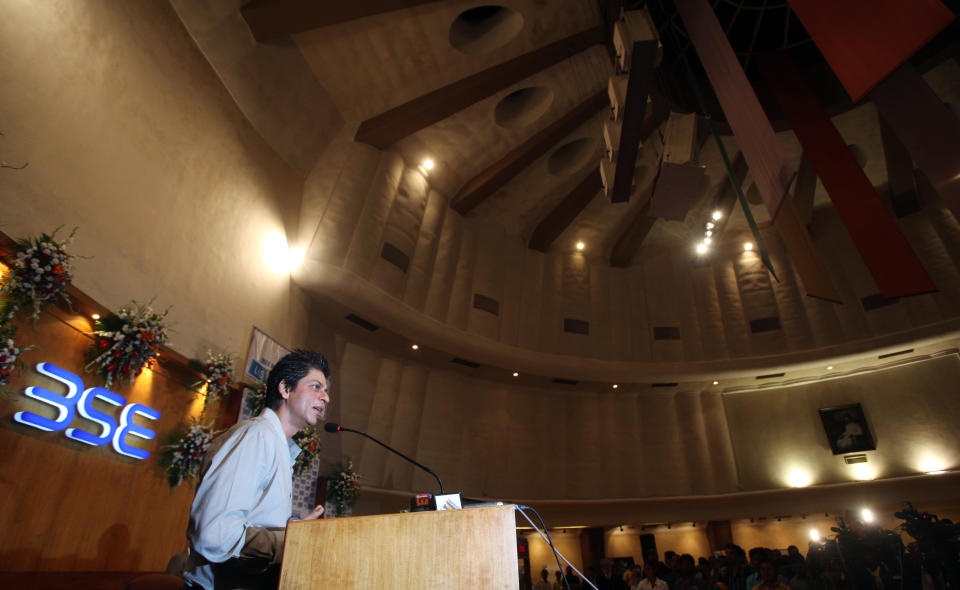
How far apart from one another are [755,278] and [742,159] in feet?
10.6

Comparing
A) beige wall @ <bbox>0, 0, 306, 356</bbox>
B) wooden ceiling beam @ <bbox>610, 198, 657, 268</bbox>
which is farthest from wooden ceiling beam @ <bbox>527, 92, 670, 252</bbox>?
beige wall @ <bbox>0, 0, 306, 356</bbox>

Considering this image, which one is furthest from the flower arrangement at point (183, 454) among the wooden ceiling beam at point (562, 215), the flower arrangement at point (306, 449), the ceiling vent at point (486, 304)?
the wooden ceiling beam at point (562, 215)

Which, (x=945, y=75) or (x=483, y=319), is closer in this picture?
(x=945, y=75)

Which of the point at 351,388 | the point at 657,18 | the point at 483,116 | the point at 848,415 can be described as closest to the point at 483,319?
the point at 351,388

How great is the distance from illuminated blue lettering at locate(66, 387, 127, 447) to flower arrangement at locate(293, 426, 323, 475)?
2.68 meters

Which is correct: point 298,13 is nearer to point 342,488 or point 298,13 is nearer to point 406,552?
point 342,488

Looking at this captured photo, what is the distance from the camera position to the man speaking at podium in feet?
4.82

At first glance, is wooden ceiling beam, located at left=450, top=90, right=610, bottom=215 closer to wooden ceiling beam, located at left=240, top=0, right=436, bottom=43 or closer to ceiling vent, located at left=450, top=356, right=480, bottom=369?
ceiling vent, located at left=450, top=356, right=480, bottom=369

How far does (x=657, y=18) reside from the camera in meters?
12.0

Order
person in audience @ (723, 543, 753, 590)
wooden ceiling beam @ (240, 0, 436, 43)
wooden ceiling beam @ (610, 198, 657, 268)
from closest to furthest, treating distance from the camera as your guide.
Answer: person in audience @ (723, 543, 753, 590) < wooden ceiling beam @ (240, 0, 436, 43) < wooden ceiling beam @ (610, 198, 657, 268)

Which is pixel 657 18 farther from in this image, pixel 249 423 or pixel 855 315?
pixel 249 423

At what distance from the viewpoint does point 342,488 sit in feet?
27.5

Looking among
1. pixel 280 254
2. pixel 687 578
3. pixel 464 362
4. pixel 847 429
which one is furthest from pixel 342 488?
pixel 847 429

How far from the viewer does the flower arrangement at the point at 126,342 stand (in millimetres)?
4512
